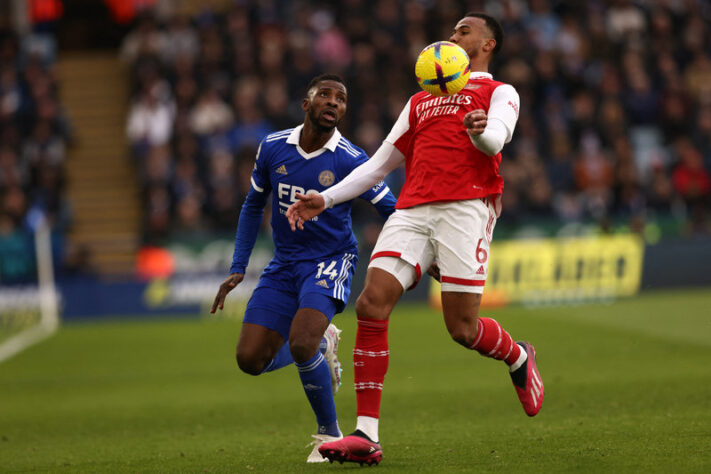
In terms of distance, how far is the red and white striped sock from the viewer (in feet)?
20.8

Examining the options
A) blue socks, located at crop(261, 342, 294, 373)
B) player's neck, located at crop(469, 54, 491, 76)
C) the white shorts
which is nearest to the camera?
the white shorts

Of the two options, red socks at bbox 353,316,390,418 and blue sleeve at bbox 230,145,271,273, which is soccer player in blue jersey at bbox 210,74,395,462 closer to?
blue sleeve at bbox 230,145,271,273

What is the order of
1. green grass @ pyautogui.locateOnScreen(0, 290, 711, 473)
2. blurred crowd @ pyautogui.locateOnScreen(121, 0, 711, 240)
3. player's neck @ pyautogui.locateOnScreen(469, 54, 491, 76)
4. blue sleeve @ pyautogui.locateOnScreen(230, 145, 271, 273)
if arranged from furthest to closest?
1. blurred crowd @ pyautogui.locateOnScreen(121, 0, 711, 240)
2. blue sleeve @ pyautogui.locateOnScreen(230, 145, 271, 273)
3. player's neck @ pyautogui.locateOnScreen(469, 54, 491, 76)
4. green grass @ pyautogui.locateOnScreen(0, 290, 711, 473)

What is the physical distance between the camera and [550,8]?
22562 mm

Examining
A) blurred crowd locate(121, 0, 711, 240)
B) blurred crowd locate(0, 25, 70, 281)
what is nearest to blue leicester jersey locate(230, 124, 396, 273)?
blurred crowd locate(121, 0, 711, 240)

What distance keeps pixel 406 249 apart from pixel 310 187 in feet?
3.32

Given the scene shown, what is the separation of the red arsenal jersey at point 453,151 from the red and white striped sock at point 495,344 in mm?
823

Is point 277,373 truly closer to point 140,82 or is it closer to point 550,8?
point 140,82

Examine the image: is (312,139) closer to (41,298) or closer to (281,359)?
(281,359)

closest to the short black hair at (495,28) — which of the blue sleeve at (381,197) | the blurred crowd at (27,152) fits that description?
the blue sleeve at (381,197)

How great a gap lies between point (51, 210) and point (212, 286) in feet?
11.5

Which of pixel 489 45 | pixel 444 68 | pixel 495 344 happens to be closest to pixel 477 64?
pixel 489 45

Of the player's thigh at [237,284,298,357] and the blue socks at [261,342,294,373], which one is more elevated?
the player's thigh at [237,284,298,357]

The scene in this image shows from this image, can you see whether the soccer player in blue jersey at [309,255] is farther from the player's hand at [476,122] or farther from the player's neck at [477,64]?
the player's hand at [476,122]
